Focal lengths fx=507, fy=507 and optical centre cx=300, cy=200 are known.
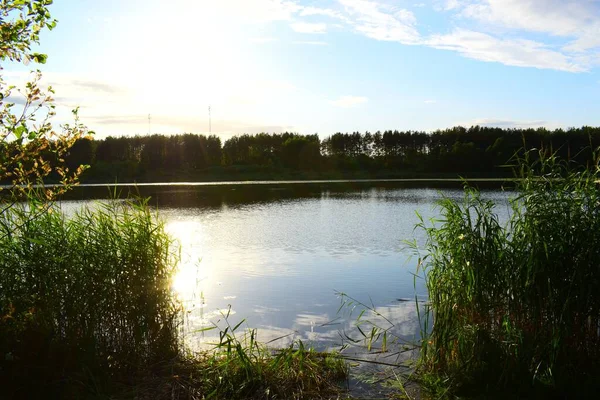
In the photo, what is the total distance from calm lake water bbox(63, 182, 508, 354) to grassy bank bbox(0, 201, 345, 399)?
0.81 m

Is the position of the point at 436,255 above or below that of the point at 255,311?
above

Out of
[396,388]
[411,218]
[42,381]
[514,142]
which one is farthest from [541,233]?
[514,142]

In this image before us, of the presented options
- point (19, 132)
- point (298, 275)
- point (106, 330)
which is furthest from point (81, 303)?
point (298, 275)

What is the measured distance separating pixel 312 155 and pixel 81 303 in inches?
4663

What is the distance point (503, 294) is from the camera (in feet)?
24.8

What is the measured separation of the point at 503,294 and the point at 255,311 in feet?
21.3

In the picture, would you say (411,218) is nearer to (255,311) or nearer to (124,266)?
(255,311)

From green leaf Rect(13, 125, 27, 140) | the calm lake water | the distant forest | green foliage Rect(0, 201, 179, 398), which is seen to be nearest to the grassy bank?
green foliage Rect(0, 201, 179, 398)

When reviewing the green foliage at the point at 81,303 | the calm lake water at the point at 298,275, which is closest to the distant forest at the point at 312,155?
the calm lake water at the point at 298,275

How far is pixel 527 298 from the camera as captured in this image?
719 centimetres

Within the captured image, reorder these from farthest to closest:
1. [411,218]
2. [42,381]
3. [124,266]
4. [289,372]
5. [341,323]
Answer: [411,218]
[341,323]
[124,266]
[289,372]
[42,381]

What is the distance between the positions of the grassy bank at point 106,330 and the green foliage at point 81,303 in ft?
0.05

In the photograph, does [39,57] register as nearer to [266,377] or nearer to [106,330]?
[106,330]

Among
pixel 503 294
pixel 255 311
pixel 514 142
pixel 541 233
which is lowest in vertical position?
pixel 255 311
